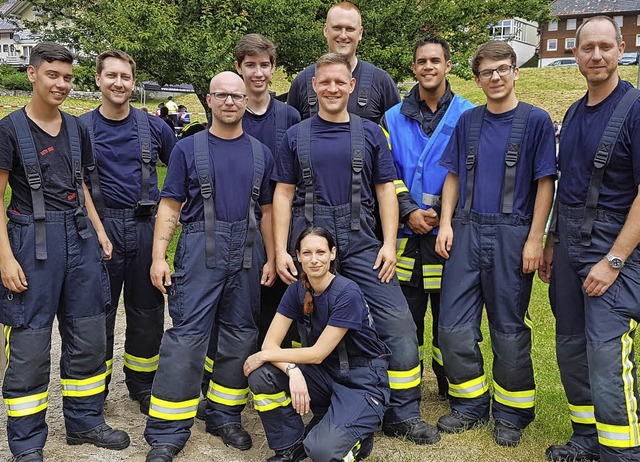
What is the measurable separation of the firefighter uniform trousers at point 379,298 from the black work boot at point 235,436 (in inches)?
38.2

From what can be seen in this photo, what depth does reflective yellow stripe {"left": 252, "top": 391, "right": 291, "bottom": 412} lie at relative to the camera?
436 centimetres

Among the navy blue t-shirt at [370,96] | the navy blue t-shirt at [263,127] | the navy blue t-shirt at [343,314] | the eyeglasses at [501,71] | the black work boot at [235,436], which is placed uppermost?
the eyeglasses at [501,71]

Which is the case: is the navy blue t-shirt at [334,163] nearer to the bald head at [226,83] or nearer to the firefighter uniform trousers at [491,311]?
the bald head at [226,83]

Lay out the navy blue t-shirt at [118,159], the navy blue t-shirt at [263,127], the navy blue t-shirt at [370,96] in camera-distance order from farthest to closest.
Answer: the navy blue t-shirt at [370,96]
the navy blue t-shirt at [263,127]
the navy blue t-shirt at [118,159]

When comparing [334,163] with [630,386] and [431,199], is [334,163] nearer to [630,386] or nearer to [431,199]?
[431,199]

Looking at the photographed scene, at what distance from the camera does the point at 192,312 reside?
14.6 ft

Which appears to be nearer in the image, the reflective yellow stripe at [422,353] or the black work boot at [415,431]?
the black work boot at [415,431]

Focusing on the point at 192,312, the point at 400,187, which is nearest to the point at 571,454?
the point at 400,187

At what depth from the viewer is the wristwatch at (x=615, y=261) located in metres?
3.95

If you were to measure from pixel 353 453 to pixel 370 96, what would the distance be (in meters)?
2.62

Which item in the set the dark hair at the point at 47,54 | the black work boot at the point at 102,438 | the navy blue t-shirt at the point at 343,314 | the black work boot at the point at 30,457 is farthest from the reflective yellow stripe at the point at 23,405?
the dark hair at the point at 47,54

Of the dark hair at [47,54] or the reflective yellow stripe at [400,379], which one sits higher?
the dark hair at [47,54]

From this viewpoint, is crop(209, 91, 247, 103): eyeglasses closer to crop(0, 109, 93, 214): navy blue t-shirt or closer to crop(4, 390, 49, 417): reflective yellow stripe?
crop(0, 109, 93, 214): navy blue t-shirt

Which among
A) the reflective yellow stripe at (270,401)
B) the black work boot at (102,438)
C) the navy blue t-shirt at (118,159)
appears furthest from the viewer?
the navy blue t-shirt at (118,159)
